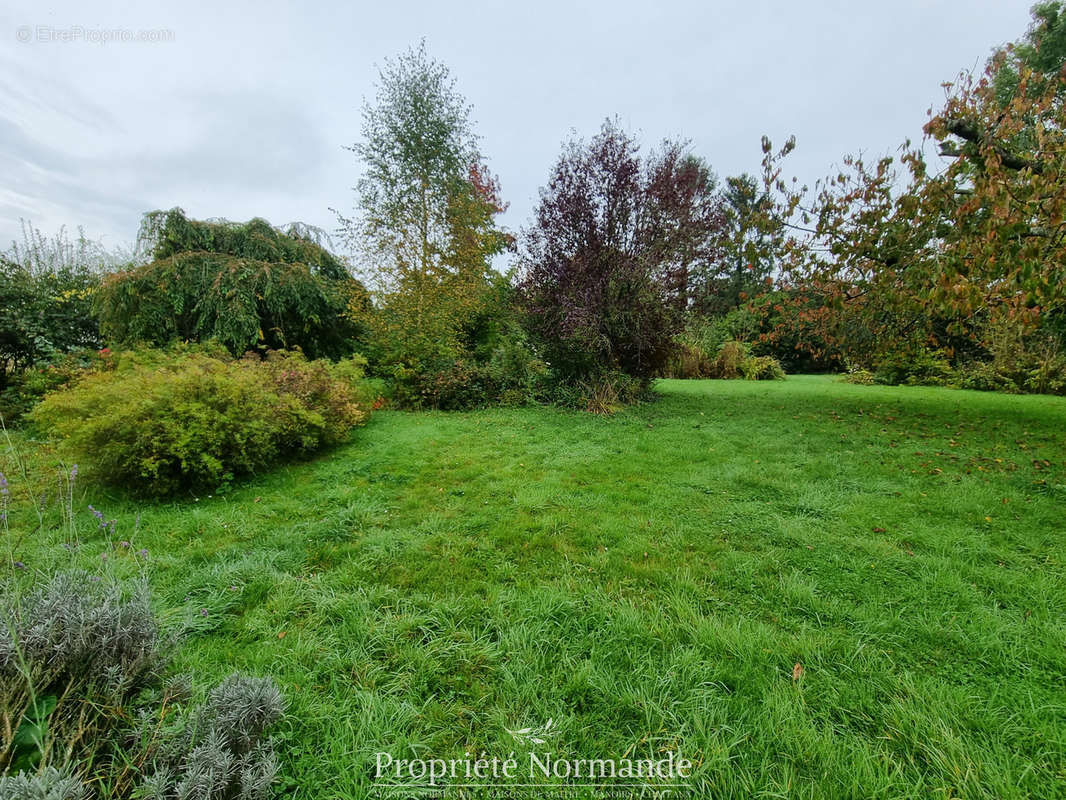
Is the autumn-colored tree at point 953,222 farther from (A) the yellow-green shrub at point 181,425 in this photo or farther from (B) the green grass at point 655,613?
(A) the yellow-green shrub at point 181,425

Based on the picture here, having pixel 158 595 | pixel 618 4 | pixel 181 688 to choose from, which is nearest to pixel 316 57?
pixel 618 4

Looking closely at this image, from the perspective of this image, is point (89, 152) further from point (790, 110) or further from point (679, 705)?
point (790, 110)

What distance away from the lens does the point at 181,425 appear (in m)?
3.43

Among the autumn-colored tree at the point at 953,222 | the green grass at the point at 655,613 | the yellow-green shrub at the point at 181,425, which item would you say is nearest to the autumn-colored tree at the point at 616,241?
the autumn-colored tree at the point at 953,222

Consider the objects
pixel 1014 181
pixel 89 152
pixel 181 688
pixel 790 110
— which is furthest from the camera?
pixel 790 110

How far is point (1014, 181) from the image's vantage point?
13.3 feet

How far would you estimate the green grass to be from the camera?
1.27 m

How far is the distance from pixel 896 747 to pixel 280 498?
4.19 meters

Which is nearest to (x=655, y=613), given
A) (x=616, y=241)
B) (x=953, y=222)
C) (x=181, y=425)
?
(x=181, y=425)

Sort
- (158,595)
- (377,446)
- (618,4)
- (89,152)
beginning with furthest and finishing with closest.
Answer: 1. (618,4)
2. (89,152)
3. (377,446)
4. (158,595)

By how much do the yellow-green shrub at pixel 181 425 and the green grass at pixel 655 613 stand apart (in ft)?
1.06

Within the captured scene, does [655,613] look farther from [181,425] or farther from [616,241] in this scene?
[616,241]

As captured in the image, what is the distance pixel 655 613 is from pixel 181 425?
14.1 feet

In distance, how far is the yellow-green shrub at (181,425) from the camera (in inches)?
128
